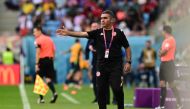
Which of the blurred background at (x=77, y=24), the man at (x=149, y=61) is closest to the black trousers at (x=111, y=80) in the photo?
the blurred background at (x=77, y=24)

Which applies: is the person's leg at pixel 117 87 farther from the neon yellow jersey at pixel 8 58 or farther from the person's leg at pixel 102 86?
the neon yellow jersey at pixel 8 58

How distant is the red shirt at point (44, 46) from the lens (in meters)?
23.1

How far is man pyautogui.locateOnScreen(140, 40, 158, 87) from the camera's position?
111 ft

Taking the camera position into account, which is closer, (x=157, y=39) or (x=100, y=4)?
(x=157, y=39)

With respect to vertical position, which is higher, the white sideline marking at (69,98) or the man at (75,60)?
the man at (75,60)

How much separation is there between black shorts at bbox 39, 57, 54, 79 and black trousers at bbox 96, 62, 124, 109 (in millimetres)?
7234

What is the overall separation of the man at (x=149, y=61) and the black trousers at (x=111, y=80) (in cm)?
1733

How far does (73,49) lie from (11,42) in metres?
5.18

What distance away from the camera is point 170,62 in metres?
20.2

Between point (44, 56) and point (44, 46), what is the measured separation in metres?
0.34

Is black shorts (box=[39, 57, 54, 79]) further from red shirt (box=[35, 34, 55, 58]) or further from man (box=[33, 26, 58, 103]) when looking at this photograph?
red shirt (box=[35, 34, 55, 58])

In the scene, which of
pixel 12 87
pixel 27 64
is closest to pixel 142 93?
pixel 12 87

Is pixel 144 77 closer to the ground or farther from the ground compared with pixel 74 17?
closer to the ground

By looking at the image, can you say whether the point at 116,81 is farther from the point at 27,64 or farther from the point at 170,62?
the point at 27,64
